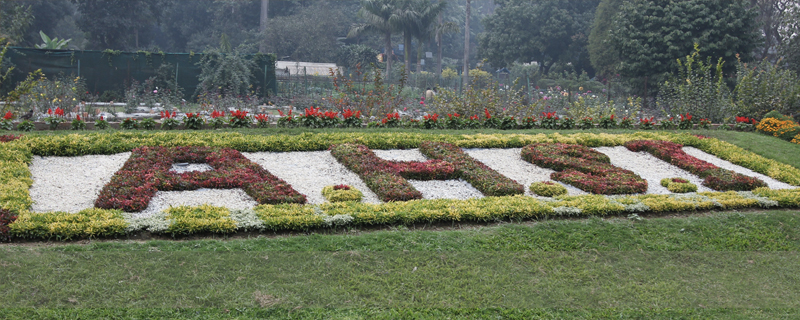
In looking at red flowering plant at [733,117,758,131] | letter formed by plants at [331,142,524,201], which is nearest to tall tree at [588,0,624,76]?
A: red flowering plant at [733,117,758,131]

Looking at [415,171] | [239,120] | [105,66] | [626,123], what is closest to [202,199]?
[415,171]

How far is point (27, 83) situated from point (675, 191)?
1004 centimetres

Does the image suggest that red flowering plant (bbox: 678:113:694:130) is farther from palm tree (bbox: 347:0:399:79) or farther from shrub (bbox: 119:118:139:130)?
palm tree (bbox: 347:0:399:79)

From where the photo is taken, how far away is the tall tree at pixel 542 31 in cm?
3841

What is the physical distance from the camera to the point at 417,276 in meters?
4.62

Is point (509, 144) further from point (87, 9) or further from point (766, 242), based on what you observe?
point (87, 9)

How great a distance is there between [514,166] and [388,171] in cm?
195

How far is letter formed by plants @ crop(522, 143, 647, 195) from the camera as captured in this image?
7.31 m

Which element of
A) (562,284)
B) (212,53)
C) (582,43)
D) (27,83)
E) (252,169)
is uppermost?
(582,43)

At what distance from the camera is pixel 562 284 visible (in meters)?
4.62

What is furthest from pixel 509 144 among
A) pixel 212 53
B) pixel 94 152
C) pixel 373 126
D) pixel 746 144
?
pixel 212 53

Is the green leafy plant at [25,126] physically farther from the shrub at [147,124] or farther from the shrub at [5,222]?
the shrub at [5,222]

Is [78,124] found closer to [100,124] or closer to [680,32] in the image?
[100,124]

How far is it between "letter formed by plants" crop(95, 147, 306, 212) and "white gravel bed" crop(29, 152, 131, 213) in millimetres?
186
